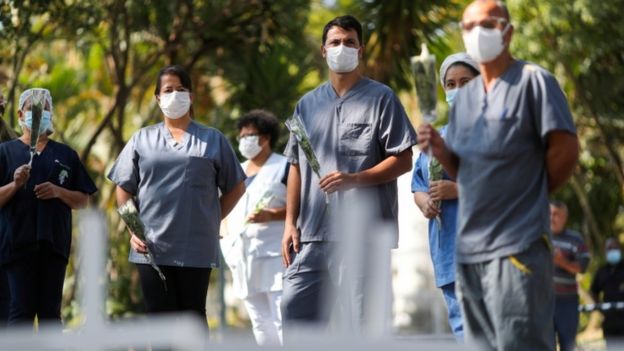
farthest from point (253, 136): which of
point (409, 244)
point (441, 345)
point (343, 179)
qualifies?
point (409, 244)

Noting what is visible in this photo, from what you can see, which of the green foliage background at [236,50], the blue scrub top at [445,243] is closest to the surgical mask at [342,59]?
the blue scrub top at [445,243]

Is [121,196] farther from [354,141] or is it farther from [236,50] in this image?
[236,50]

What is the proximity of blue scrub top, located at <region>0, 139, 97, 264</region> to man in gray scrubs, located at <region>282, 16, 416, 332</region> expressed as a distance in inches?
53.8

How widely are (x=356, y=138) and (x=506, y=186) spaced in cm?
205

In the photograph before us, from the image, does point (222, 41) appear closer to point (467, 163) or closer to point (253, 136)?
point (253, 136)

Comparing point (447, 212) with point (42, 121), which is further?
point (42, 121)

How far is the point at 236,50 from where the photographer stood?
59.6 feet

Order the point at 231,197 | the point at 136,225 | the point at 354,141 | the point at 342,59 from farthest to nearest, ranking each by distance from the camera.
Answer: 1. the point at 231,197
2. the point at 136,225
3. the point at 342,59
4. the point at 354,141

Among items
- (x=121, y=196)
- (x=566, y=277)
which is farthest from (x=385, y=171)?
(x=566, y=277)

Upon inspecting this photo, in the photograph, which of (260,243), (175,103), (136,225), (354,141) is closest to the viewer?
(354,141)

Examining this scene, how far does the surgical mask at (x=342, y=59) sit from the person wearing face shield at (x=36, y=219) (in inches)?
66.7

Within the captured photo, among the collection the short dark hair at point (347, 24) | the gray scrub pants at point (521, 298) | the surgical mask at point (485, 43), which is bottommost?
the gray scrub pants at point (521, 298)

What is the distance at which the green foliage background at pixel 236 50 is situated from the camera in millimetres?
16484

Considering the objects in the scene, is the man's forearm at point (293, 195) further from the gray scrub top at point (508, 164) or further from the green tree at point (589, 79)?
the green tree at point (589, 79)
